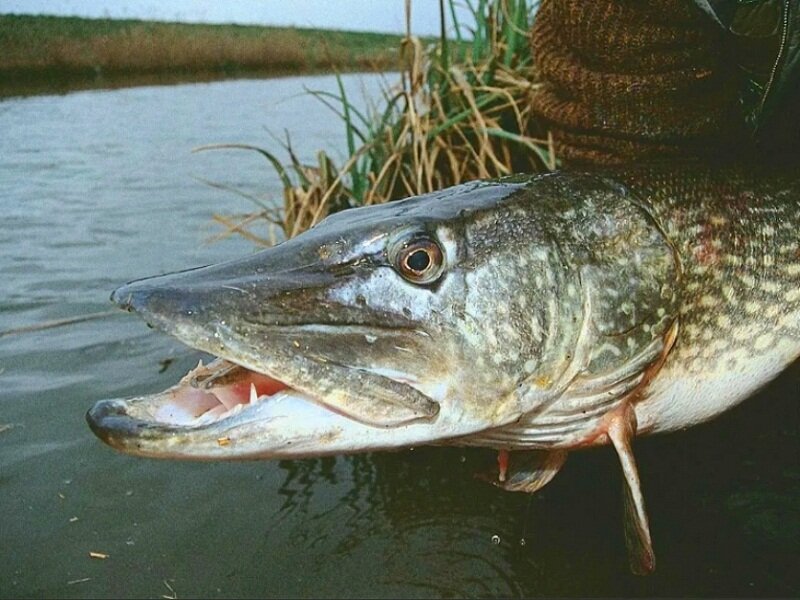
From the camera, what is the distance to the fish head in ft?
4.15

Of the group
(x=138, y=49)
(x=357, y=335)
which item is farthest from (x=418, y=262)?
(x=138, y=49)

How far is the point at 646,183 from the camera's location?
67.2 inches

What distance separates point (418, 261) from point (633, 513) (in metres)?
0.71

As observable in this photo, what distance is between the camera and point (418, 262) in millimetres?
1410

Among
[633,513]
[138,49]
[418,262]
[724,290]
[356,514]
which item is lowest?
[356,514]

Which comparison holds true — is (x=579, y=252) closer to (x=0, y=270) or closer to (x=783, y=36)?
(x=783, y=36)

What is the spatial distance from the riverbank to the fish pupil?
8.79 metres

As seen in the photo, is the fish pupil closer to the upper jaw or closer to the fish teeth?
the upper jaw

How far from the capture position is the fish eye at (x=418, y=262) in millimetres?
1408

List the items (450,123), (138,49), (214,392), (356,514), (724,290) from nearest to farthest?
(214,392), (724,290), (356,514), (450,123), (138,49)

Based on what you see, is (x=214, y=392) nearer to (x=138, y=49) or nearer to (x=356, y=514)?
(x=356, y=514)

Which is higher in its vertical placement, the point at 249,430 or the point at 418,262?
the point at 418,262

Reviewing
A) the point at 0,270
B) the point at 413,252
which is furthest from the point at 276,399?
the point at 0,270

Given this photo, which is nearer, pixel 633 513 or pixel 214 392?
pixel 214 392
